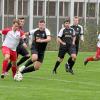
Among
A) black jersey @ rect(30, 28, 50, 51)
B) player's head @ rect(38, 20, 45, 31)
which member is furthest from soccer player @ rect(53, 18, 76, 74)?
player's head @ rect(38, 20, 45, 31)

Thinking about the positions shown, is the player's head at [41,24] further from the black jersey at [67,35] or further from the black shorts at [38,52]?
the black jersey at [67,35]

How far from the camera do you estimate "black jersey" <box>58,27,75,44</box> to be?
20.7 m

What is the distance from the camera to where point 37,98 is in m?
13.3

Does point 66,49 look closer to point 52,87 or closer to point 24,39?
point 24,39

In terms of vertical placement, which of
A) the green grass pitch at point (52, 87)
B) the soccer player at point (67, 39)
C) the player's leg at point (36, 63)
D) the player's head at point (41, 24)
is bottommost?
the green grass pitch at point (52, 87)

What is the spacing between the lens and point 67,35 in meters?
20.7

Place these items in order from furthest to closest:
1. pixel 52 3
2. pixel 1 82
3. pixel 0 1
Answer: pixel 52 3 < pixel 0 1 < pixel 1 82

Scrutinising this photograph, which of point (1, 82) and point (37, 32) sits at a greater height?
point (37, 32)

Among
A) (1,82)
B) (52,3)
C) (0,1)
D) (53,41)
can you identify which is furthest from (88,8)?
(1,82)

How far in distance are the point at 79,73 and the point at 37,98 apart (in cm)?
842

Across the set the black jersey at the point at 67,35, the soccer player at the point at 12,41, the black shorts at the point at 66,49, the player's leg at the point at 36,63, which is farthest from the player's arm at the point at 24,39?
the black shorts at the point at 66,49

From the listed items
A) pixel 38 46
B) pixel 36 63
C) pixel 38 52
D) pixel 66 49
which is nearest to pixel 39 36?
pixel 38 46

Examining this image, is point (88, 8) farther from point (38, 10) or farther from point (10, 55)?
point (10, 55)

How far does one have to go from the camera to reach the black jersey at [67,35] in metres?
20.7
